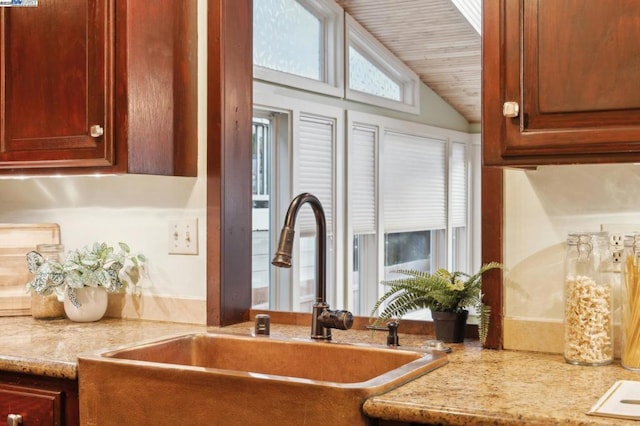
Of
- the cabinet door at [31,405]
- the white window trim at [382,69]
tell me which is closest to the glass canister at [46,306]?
the cabinet door at [31,405]

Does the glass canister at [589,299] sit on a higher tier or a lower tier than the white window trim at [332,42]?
lower

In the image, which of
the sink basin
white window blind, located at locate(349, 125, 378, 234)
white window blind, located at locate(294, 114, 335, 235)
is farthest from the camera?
white window blind, located at locate(349, 125, 378, 234)

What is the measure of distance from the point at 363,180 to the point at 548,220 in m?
3.86

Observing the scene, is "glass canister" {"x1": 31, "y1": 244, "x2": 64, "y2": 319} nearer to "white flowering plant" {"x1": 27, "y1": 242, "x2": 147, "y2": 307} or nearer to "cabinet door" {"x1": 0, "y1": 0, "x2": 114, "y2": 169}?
"white flowering plant" {"x1": 27, "y1": 242, "x2": 147, "y2": 307}

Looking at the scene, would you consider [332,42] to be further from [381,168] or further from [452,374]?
[452,374]

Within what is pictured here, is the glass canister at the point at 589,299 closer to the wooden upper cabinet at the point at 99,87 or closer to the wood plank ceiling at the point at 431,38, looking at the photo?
the wooden upper cabinet at the point at 99,87

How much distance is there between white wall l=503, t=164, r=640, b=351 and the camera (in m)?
1.93

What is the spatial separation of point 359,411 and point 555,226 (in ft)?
2.60

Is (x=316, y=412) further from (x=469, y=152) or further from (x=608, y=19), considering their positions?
(x=469, y=152)

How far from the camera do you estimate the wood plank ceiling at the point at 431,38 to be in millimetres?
5516

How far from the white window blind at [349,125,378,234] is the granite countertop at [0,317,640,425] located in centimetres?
325

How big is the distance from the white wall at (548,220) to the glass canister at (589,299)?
5.0 inches

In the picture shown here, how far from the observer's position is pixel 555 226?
6.55ft

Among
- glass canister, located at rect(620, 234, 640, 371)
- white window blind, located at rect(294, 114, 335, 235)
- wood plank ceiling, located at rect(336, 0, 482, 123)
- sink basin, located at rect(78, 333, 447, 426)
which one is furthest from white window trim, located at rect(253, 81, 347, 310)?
glass canister, located at rect(620, 234, 640, 371)
